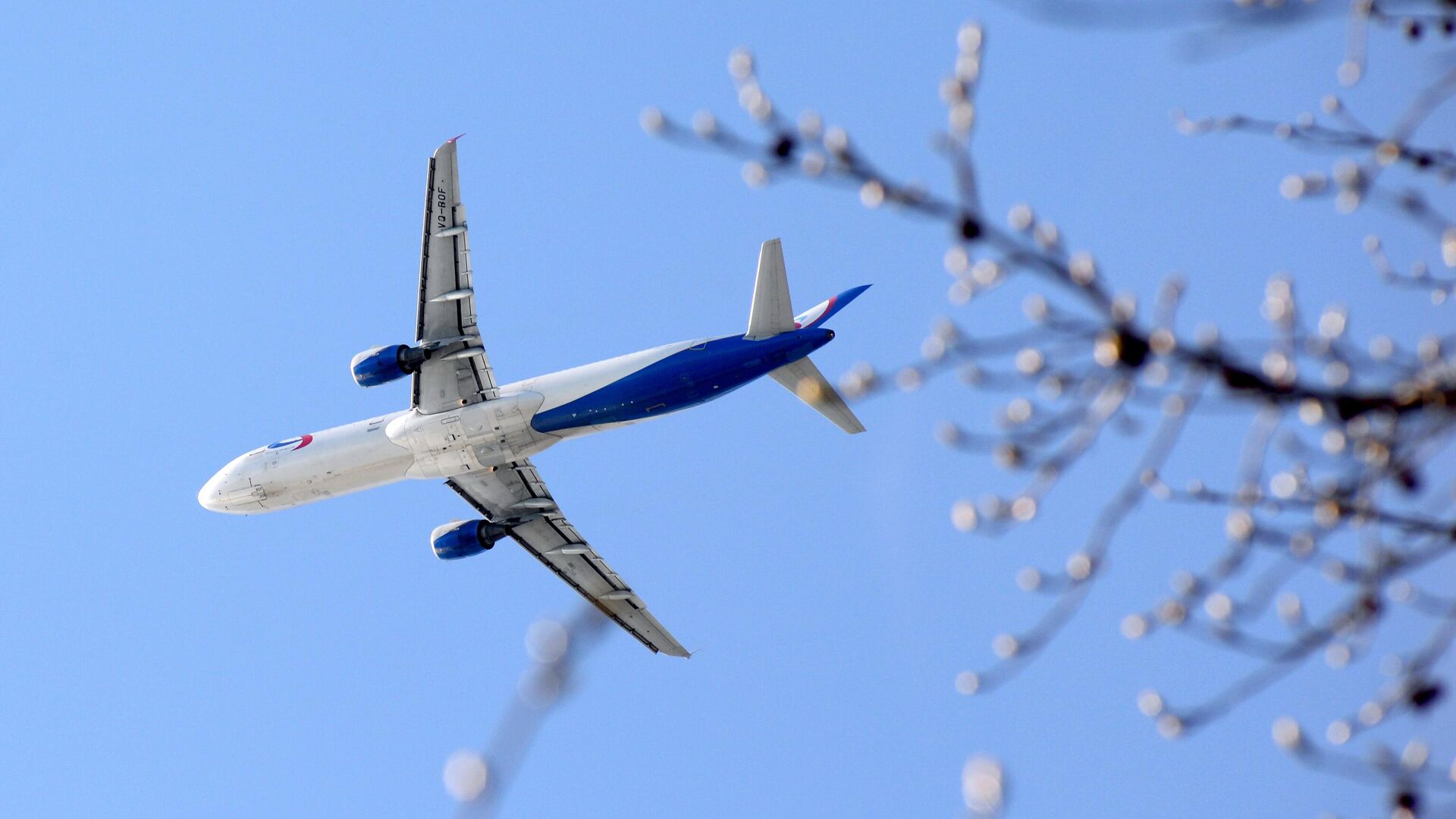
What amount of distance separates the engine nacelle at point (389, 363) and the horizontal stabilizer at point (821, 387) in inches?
394

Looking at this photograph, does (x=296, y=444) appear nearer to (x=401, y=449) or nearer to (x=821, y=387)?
(x=401, y=449)

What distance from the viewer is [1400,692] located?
734 cm

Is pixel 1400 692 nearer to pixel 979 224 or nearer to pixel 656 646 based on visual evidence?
pixel 979 224

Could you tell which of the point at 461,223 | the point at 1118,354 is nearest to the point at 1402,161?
the point at 1118,354

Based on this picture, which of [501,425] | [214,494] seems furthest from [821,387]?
[214,494]

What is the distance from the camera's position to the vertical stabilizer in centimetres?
3491

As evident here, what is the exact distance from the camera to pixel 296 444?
41156mm

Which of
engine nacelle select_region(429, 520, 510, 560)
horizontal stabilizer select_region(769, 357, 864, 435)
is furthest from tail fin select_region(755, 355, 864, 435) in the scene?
engine nacelle select_region(429, 520, 510, 560)

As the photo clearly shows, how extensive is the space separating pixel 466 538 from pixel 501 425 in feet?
19.7

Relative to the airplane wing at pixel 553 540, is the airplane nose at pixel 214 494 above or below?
above

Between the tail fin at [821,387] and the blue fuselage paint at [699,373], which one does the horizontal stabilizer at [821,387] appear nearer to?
the tail fin at [821,387]

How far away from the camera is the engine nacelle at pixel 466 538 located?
142 ft

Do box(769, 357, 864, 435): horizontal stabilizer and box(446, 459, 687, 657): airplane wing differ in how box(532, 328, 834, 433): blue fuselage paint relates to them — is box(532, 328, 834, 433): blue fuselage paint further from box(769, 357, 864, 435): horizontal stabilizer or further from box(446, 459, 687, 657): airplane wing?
box(446, 459, 687, 657): airplane wing

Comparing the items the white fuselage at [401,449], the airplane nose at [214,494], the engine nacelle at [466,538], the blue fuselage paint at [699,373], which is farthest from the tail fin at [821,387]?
the airplane nose at [214,494]
